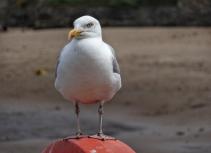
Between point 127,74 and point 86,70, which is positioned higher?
point 86,70

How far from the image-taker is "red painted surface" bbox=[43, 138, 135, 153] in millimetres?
6133

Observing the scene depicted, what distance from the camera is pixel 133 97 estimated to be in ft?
43.7

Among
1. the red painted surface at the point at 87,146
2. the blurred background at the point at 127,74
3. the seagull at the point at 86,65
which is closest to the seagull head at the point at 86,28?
the seagull at the point at 86,65

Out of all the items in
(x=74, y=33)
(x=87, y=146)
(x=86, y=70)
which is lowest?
(x=87, y=146)

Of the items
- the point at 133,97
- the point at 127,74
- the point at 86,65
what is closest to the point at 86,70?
the point at 86,65

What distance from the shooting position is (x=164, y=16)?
69.4 ft

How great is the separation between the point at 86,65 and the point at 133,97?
24.4 feet

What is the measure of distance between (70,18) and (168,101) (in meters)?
8.67

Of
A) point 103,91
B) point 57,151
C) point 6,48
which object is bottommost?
point 6,48

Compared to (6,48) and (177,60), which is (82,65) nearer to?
(177,60)

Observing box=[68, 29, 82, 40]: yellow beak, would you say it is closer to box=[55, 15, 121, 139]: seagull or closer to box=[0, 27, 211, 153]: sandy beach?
box=[55, 15, 121, 139]: seagull

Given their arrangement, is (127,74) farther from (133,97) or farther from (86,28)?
(86,28)

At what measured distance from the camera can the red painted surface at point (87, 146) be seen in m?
6.13

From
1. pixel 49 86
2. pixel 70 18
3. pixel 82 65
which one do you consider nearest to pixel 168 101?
pixel 49 86
